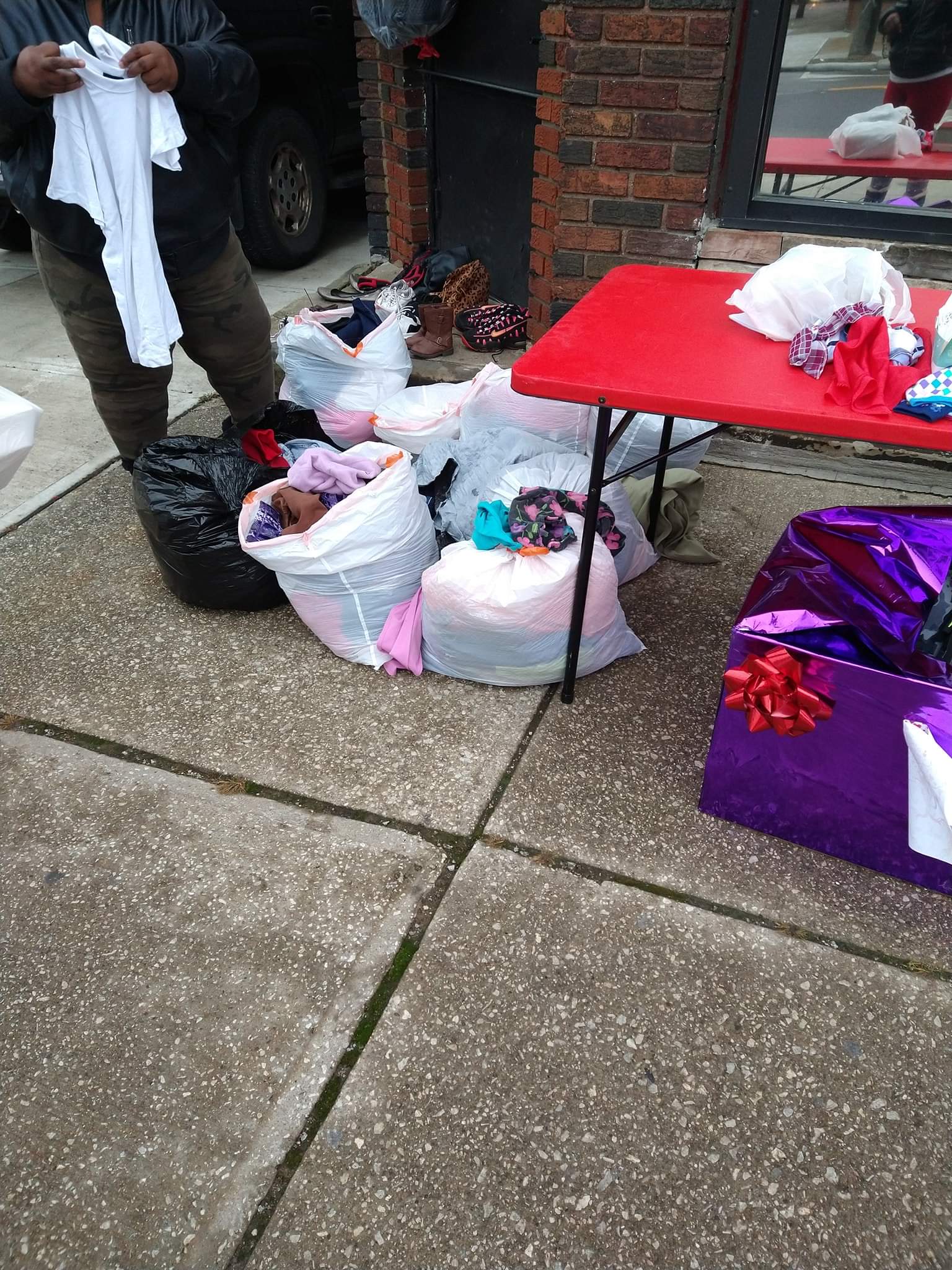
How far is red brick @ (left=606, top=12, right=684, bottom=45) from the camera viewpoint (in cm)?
286

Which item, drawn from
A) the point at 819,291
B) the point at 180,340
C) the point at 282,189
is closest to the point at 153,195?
the point at 180,340

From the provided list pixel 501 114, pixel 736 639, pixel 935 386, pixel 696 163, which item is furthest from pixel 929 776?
pixel 501 114

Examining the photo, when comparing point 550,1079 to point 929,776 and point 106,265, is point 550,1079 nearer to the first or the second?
point 929,776

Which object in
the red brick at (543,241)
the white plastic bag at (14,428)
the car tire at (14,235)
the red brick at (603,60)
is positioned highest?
the red brick at (603,60)

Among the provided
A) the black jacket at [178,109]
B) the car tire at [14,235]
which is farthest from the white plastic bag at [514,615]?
the car tire at [14,235]

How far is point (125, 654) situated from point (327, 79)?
4444mm

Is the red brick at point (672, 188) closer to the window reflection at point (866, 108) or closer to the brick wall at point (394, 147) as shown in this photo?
the window reflection at point (866, 108)

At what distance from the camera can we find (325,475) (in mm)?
2656

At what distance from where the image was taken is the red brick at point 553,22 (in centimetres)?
309

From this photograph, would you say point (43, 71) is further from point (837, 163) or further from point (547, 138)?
point (837, 163)

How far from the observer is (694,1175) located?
145 centimetres

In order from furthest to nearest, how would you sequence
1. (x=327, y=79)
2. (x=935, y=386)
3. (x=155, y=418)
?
(x=327, y=79) < (x=155, y=418) < (x=935, y=386)

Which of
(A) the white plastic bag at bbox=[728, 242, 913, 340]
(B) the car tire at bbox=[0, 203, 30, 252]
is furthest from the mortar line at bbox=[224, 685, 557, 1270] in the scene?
(B) the car tire at bbox=[0, 203, 30, 252]

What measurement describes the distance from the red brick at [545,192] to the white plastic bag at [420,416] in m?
0.85
